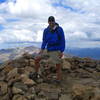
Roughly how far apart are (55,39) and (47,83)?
340cm

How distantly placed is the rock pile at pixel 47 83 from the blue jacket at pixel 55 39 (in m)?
2.68

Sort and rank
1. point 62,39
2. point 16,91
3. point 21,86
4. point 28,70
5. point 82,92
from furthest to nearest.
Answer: point 28,70 < point 62,39 < point 21,86 < point 16,91 < point 82,92

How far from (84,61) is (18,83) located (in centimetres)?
894

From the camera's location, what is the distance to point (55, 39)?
2167 centimetres

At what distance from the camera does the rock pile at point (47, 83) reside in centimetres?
1983

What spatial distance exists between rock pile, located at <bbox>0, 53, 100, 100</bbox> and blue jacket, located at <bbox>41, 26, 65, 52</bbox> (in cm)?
268

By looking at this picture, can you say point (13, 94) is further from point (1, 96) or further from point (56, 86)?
point (56, 86)

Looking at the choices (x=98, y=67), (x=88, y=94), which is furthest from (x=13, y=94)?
(x=98, y=67)

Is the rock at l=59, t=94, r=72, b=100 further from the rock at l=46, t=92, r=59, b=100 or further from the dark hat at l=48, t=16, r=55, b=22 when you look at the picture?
the dark hat at l=48, t=16, r=55, b=22

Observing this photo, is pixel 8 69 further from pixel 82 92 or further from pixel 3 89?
pixel 82 92

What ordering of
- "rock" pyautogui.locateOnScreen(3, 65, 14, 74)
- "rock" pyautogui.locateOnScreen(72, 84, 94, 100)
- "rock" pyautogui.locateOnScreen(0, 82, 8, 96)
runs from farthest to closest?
"rock" pyautogui.locateOnScreen(3, 65, 14, 74), "rock" pyautogui.locateOnScreen(0, 82, 8, 96), "rock" pyautogui.locateOnScreen(72, 84, 94, 100)

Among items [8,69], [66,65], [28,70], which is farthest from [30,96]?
[66,65]

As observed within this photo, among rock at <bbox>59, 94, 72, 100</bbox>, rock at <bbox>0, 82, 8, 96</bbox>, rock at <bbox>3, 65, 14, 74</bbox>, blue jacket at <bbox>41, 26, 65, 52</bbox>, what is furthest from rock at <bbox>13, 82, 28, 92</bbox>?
rock at <bbox>3, 65, 14, 74</bbox>

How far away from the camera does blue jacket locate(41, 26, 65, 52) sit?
2156 cm
